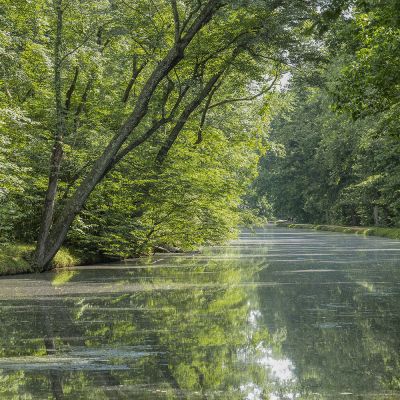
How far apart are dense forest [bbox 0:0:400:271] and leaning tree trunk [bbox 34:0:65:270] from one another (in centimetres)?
5

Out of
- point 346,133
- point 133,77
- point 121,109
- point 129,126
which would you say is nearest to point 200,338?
point 129,126

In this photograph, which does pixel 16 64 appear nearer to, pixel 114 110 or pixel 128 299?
pixel 114 110

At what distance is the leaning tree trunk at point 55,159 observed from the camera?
21734mm

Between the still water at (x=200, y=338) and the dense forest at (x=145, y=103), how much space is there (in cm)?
399

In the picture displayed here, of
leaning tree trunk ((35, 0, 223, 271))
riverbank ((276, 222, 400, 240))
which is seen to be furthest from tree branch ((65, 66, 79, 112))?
riverbank ((276, 222, 400, 240))

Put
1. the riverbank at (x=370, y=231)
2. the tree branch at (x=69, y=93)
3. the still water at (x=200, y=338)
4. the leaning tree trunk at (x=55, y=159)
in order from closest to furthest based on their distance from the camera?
the still water at (x=200, y=338) → the leaning tree trunk at (x=55, y=159) → the tree branch at (x=69, y=93) → the riverbank at (x=370, y=231)

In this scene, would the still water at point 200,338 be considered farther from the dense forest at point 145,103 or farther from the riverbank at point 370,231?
the riverbank at point 370,231

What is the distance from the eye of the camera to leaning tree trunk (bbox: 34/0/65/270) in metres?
21.7

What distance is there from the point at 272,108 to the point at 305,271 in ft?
48.1

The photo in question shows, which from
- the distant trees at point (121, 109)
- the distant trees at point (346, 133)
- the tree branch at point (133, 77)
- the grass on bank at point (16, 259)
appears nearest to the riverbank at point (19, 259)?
the grass on bank at point (16, 259)

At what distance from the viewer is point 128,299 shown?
1504 centimetres

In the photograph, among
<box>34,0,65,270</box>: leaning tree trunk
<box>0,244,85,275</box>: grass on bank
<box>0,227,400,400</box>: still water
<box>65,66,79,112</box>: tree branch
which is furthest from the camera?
<box>65,66,79,112</box>: tree branch

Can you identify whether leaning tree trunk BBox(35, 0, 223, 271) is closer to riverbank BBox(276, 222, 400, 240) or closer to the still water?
the still water

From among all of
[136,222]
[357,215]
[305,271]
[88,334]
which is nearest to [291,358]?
[88,334]
